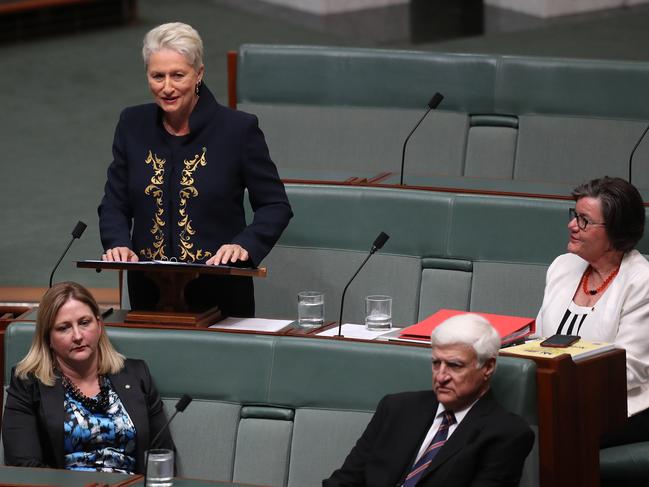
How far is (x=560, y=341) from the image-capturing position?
2611mm

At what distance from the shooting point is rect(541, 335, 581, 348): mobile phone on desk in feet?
8.52

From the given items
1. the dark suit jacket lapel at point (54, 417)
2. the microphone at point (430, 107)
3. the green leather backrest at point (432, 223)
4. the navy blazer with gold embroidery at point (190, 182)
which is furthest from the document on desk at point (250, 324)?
the microphone at point (430, 107)

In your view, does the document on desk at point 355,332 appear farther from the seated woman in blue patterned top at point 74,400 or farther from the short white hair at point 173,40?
the short white hair at point 173,40

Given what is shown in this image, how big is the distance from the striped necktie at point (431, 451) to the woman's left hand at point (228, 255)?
502 mm

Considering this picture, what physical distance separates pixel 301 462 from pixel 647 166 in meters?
1.77

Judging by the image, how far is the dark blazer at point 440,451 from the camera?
2.36 metres

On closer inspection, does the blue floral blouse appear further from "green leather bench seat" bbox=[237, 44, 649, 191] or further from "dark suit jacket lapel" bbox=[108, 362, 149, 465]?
"green leather bench seat" bbox=[237, 44, 649, 191]

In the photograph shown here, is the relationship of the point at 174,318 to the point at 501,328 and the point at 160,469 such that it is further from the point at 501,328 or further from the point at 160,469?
the point at 501,328

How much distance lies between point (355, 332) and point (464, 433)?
493 mm

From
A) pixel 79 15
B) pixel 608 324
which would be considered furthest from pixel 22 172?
pixel 608 324

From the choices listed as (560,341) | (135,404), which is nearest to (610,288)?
(560,341)

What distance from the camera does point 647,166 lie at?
4012mm

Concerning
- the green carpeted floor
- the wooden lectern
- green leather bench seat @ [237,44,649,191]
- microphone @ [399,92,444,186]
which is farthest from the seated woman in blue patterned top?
the green carpeted floor

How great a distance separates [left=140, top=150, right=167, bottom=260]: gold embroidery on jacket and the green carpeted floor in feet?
5.51
